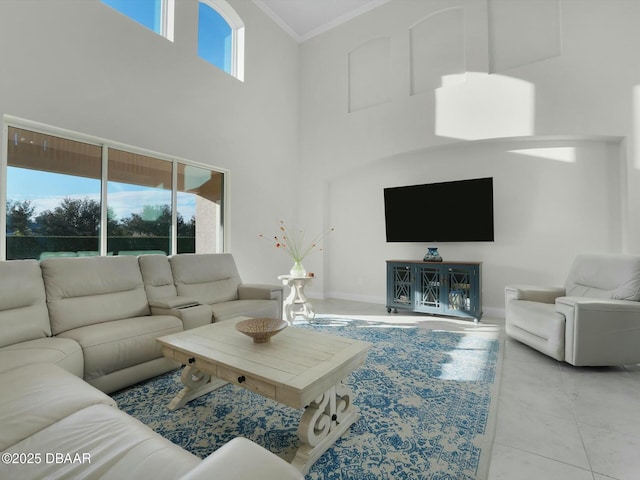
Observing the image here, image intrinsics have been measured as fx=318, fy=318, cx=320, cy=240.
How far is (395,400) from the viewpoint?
84.0 inches

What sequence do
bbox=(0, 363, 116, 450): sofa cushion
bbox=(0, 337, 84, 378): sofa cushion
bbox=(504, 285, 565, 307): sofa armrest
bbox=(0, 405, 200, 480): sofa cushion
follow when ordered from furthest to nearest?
bbox=(504, 285, 565, 307): sofa armrest
bbox=(0, 337, 84, 378): sofa cushion
bbox=(0, 363, 116, 450): sofa cushion
bbox=(0, 405, 200, 480): sofa cushion

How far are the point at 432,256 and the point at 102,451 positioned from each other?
429 centimetres

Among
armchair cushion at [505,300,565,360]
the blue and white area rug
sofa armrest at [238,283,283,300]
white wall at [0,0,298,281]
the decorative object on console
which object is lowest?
the blue and white area rug

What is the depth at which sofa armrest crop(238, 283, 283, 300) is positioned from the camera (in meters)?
3.54

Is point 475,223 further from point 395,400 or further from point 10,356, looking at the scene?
point 10,356

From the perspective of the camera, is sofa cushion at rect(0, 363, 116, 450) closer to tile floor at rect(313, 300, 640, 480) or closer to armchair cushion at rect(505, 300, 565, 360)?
tile floor at rect(313, 300, 640, 480)

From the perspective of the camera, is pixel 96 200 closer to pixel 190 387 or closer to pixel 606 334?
pixel 190 387

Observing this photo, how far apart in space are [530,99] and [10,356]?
216 inches

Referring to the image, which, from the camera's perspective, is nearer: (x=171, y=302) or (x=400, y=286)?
(x=171, y=302)

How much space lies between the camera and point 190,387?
2.08 meters

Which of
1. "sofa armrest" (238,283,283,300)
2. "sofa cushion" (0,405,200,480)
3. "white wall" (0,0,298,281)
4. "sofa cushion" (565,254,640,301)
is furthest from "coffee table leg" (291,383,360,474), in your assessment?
"white wall" (0,0,298,281)

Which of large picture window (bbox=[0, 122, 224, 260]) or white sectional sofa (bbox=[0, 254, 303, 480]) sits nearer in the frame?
white sectional sofa (bbox=[0, 254, 303, 480])

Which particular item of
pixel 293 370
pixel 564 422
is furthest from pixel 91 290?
pixel 564 422

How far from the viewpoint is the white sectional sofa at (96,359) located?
36.5 inches
